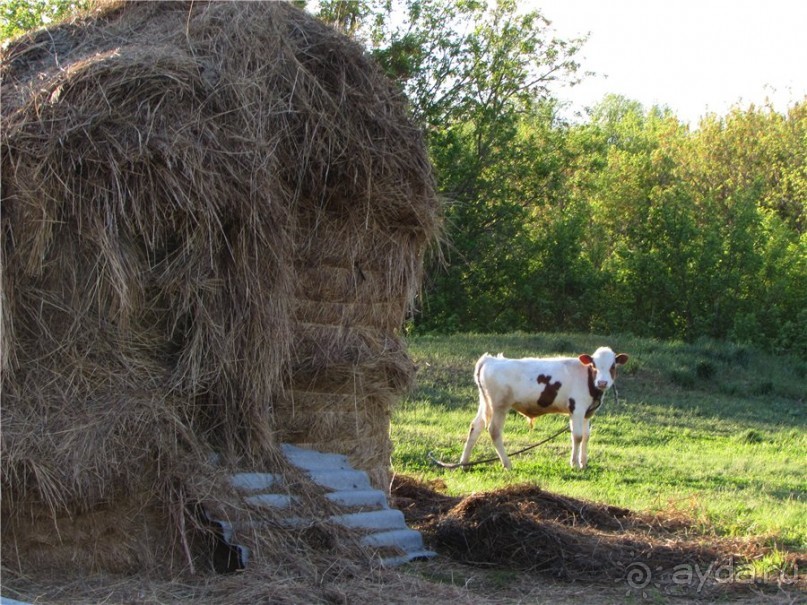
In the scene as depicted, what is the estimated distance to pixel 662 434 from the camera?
682 inches

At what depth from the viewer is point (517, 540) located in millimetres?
7465

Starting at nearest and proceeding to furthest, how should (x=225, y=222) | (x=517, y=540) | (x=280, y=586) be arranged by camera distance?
(x=280, y=586), (x=225, y=222), (x=517, y=540)

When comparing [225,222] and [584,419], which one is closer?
[225,222]

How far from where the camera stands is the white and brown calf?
14406mm

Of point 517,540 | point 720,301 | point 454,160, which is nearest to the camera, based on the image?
point 517,540

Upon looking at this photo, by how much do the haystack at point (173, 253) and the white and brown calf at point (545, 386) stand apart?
6.59 m

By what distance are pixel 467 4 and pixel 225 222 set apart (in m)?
28.5

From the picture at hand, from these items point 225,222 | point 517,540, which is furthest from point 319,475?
point 225,222

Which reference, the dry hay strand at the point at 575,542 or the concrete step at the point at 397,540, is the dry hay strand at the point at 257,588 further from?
the dry hay strand at the point at 575,542

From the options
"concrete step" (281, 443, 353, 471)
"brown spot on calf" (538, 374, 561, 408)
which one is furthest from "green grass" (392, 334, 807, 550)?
"concrete step" (281, 443, 353, 471)

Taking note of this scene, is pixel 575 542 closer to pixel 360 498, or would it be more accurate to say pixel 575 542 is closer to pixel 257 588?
pixel 360 498

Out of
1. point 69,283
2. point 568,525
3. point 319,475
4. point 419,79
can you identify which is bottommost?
point 568,525

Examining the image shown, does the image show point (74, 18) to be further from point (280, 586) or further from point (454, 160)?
point (454, 160)

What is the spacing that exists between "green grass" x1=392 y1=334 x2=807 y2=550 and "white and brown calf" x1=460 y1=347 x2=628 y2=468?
678 mm
